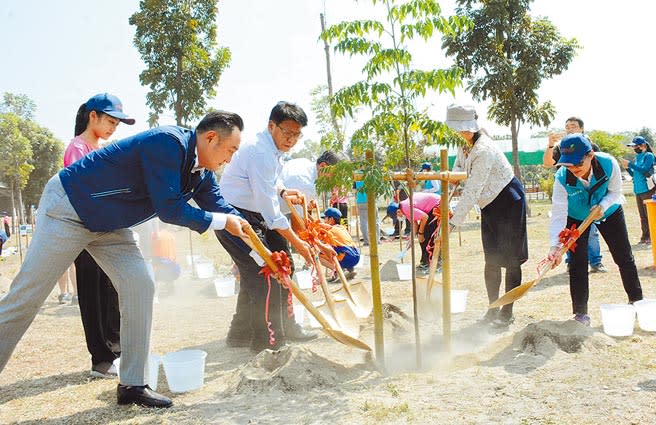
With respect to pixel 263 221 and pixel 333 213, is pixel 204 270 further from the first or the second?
pixel 263 221

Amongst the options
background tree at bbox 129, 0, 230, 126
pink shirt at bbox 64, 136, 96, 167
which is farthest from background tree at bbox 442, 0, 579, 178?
pink shirt at bbox 64, 136, 96, 167

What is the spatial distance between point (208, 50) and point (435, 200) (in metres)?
10.7

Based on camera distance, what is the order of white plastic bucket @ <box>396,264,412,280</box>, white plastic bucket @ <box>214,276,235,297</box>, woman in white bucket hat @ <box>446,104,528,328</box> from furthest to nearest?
1. white plastic bucket @ <box>396,264,412,280</box>
2. white plastic bucket @ <box>214,276,235,297</box>
3. woman in white bucket hat @ <box>446,104,528,328</box>

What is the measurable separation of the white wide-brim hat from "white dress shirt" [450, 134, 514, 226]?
0.21m

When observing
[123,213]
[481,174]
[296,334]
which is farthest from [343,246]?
[123,213]

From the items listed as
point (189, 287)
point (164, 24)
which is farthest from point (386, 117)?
point (164, 24)

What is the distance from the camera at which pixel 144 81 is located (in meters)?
15.9

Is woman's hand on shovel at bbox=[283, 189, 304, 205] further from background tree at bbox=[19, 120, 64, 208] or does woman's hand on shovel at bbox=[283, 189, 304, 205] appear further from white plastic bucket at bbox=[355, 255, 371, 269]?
background tree at bbox=[19, 120, 64, 208]

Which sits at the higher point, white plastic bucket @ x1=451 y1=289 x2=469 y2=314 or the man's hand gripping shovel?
the man's hand gripping shovel

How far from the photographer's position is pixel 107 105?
4176mm

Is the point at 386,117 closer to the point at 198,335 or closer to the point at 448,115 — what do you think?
the point at 448,115

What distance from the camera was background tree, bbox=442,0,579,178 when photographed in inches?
681

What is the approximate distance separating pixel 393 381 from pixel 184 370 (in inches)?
52.3

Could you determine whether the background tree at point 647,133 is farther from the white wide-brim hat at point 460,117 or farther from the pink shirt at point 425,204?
the white wide-brim hat at point 460,117
